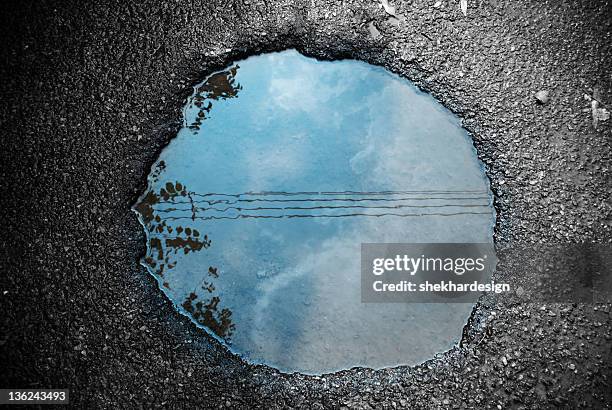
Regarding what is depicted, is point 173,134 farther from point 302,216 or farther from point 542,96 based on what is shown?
point 542,96

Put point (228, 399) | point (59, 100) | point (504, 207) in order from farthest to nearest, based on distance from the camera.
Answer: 1. point (59, 100)
2. point (504, 207)
3. point (228, 399)

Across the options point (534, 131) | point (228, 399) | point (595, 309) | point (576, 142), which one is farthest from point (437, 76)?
point (228, 399)

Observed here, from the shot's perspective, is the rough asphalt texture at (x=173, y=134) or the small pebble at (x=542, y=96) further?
the small pebble at (x=542, y=96)

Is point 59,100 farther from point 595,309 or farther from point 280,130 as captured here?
point 595,309

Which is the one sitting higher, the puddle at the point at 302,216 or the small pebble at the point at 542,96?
the small pebble at the point at 542,96
